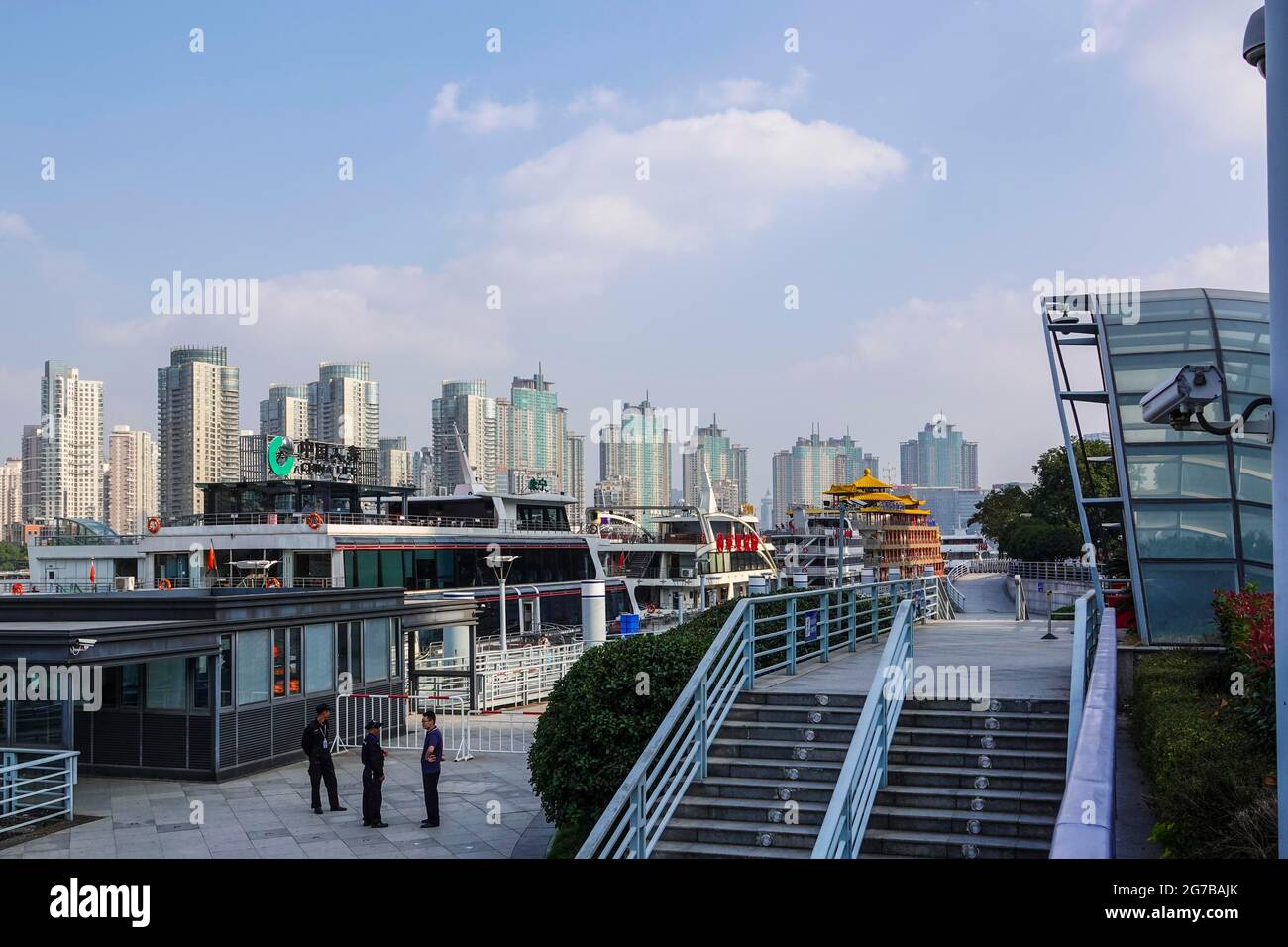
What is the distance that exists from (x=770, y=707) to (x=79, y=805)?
9953 millimetres

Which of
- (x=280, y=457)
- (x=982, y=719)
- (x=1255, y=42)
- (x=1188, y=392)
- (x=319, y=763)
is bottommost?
(x=319, y=763)

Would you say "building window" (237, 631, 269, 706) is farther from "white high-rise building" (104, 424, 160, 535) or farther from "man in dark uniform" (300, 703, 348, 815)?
"white high-rise building" (104, 424, 160, 535)

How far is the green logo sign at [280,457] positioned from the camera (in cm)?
3528

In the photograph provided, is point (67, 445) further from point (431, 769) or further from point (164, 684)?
point (431, 769)

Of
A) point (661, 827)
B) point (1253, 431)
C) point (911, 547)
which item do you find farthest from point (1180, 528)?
point (911, 547)

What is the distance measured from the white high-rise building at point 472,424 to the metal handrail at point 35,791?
119 meters

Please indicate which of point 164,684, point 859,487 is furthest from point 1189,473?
point 859,487

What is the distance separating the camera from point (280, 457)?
35.7m

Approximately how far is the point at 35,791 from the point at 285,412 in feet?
347

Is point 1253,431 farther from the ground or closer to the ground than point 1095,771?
farther from the ground

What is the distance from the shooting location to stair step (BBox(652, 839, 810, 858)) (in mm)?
8391

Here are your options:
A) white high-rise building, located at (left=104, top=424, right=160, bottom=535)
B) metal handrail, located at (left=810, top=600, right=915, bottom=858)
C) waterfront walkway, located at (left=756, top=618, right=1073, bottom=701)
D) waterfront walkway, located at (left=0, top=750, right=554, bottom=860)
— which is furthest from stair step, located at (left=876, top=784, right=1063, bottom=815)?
white high-rise building, located at (left=104, top=424, right=160, bottom=535)
